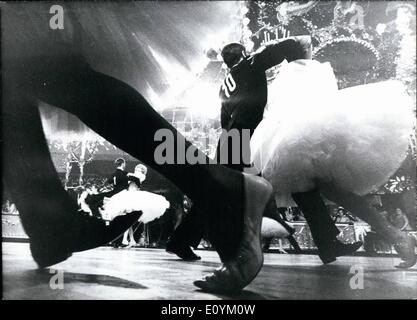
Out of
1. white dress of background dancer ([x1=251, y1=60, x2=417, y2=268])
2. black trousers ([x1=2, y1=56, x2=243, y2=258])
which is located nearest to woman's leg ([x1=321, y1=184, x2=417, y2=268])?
white dress of background dancer ([x1=251, y1=60, x2=417, y2=268])

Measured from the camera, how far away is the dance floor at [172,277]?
5.35 ft

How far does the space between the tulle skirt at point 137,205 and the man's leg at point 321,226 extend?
0.64m

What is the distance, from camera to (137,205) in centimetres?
187

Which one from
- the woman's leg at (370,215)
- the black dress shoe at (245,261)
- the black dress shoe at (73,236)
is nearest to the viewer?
the black dress shoe at (245,261)

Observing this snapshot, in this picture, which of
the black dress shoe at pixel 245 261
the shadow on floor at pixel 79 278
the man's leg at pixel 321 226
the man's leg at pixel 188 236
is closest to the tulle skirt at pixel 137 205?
the man's leg at pixel 188 236

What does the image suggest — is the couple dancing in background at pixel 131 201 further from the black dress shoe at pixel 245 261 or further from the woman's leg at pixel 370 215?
the woman's leg at pixel 370 215

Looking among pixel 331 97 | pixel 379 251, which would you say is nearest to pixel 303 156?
pixel 331 97

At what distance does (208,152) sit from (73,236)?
0.73 meters

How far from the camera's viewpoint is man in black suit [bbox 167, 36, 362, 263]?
1839mm

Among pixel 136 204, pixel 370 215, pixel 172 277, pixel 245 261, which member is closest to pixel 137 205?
pixel 136 204

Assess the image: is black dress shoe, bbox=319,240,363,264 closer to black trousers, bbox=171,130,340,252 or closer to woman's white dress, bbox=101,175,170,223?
black trousers, bbox=171,130,340,252

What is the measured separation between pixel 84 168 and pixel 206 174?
2.04 ft

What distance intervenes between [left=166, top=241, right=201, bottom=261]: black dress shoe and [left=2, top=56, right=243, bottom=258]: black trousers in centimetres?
15

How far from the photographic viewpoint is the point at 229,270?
1.60 meters
